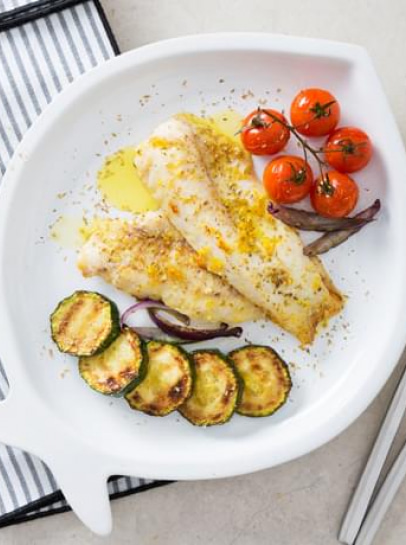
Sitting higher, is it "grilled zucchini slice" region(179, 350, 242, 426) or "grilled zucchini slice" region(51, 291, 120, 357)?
"grilled zucchini slice" region(51, 291, 120, 357)

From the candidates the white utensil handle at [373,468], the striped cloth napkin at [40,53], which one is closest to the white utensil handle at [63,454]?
the striped cloth napkin at [40,53]

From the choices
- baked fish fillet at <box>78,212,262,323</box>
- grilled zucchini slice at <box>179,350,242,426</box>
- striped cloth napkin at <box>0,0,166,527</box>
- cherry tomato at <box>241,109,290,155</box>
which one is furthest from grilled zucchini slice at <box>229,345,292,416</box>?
striped cloth napkin at <box>0,0,166,527</box>

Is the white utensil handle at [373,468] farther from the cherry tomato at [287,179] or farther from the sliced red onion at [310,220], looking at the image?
the cherry tomato at [287,179]

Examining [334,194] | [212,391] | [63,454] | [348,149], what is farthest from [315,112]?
[63,454]

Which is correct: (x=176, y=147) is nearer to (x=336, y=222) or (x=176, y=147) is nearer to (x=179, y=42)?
(x=179, y=42)

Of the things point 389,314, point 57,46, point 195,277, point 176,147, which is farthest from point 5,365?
point 389,314

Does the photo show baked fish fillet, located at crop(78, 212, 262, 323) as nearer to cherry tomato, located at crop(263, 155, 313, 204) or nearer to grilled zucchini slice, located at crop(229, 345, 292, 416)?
grilled zucchini slice, located at crop(229, 345, 292, 416)
